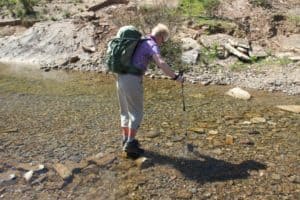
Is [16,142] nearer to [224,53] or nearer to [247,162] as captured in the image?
[247,162]

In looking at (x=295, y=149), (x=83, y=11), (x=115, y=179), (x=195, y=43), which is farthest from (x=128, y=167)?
(x=83, y=11)

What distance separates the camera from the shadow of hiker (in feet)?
22.6

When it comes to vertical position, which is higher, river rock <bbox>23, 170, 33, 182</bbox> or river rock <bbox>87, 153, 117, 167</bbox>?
river rock <bbox>23, 170, 33, 182</bbox>

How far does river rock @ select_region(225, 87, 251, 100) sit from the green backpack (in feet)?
15.8

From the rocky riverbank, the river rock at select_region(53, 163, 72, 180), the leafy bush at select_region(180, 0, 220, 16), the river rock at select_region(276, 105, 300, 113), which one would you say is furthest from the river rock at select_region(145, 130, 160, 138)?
the leafy bush at select_region(180, 0, 220, 16)

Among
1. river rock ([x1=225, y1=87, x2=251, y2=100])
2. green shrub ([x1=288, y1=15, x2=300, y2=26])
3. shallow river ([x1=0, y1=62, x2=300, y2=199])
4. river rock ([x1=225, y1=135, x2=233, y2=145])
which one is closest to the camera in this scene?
shallow river ([x1=0, y1=62, x2=300, y2=199])

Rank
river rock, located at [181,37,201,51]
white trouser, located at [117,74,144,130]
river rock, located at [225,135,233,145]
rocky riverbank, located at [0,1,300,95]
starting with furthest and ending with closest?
river rock, located at [181,37,201,51], rocky riverbank, located at [0,1,300,95], river rock, located at [225,135,233,145], white trouser, located at [117,74,144,130]

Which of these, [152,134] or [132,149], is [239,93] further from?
[132,149]

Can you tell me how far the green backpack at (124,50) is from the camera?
6.67m

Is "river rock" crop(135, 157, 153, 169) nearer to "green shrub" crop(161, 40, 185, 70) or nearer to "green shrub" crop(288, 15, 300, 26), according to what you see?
"green shrub" crop(161, 40, 185, 70)

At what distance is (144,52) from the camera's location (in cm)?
674

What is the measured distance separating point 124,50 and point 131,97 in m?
0.77

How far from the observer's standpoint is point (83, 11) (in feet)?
60.5

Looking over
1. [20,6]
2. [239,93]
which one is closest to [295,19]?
[239,93]
